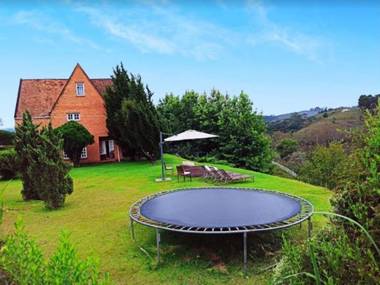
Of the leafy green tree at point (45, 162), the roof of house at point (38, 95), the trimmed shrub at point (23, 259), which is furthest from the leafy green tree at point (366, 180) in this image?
the roof of house at point (38, 95)

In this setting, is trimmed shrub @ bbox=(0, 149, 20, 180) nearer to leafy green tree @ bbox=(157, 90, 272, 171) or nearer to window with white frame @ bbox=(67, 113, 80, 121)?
window with white frame @ bbox=(67, 113, 80, 121)

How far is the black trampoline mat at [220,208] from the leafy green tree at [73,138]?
14833mm

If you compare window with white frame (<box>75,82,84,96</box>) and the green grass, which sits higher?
window with white frame (<box>75,82,84,96</box>)

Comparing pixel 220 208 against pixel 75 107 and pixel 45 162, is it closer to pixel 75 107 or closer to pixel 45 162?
pixel 45 162

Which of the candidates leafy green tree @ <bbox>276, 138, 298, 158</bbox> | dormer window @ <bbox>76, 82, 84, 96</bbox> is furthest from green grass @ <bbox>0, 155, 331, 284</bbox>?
leafy green tree @ <bbox>276, 138, 298, 158</bbox>

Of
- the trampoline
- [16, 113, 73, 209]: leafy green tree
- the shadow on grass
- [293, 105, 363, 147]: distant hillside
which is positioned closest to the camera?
the shadow on grass

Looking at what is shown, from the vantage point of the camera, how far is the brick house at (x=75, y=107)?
25.7m

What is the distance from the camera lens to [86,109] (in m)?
26.1

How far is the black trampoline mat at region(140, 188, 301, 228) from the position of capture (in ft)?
23.0

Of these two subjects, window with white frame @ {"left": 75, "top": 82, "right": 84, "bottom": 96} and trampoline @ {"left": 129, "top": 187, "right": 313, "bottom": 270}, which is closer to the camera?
trampoline @ {"left": 129, "top": 187, "right": 313, "bottom": 270}

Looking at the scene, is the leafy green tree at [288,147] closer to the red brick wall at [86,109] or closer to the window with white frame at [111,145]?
the window with white frame at [111,145]

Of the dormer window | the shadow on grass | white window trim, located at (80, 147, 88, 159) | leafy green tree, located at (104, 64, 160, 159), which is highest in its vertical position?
the dormer window

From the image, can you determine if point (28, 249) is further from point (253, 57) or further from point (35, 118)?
point (35, 118)

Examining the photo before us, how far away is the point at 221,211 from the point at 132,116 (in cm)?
1570
